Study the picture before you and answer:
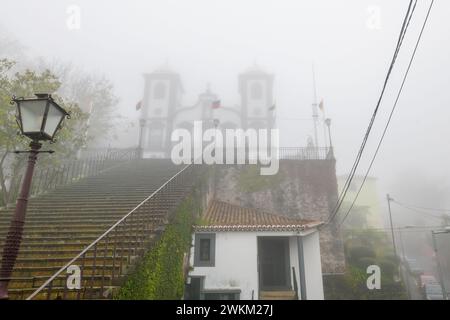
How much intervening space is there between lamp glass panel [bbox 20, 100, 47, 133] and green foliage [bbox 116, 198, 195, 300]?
137 inches

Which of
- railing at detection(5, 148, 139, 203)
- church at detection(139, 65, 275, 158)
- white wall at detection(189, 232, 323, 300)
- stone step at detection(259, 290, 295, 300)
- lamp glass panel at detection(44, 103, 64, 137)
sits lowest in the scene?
stone step at detection(259, 290, 295, 300)

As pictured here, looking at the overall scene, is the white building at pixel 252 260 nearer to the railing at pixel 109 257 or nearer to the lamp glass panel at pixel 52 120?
the railing at pixel 109 257

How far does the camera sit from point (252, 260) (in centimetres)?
1319

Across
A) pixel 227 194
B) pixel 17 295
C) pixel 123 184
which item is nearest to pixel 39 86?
pixel 123 184

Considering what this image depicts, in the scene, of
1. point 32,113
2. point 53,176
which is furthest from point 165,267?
point 53,176

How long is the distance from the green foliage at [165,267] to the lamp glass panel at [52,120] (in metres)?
3.34

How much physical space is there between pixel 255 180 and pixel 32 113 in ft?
54.7

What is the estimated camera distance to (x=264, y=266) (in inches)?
595

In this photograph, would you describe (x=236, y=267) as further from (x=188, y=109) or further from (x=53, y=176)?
(x=188, y=109)

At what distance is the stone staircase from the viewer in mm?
6642

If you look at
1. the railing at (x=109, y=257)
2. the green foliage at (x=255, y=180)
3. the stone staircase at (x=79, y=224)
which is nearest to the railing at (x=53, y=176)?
the stone staircase at (x=79, y=224)

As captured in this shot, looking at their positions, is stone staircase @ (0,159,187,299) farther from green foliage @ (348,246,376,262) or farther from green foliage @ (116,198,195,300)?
green foliage @ (348,246,376,262)

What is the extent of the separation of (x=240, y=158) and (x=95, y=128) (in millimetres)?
16309

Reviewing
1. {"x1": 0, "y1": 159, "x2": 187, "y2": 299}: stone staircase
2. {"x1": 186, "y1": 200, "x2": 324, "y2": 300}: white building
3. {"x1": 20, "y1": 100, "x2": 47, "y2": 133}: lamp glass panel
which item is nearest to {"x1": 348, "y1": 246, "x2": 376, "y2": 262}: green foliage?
{"x1": 186, "y1": 200, "x2": 324, "y2": 300}: white building
